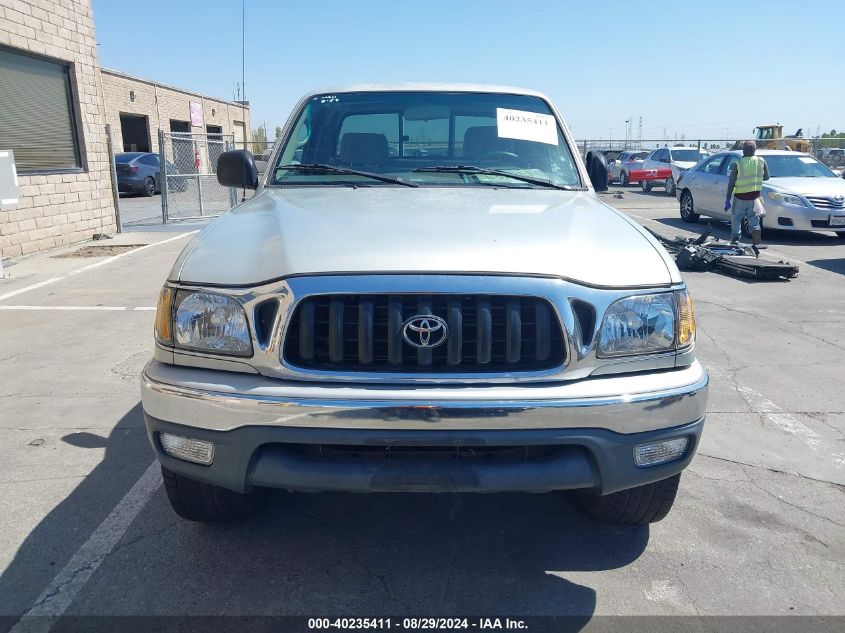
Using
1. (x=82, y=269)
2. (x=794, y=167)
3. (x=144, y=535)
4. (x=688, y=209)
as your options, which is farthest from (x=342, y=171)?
(x=688, y=209)

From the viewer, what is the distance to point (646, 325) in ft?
8.36

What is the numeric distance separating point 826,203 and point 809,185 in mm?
569

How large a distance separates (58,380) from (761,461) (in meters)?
4.72

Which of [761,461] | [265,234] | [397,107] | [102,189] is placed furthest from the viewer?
[102,189]

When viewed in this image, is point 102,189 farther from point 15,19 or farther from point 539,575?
point 539,575

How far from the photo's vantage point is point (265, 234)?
2.79m

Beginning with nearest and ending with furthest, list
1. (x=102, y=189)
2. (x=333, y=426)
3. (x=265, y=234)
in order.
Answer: (x=333, y=426)
(x=265, y=234)
(x=102, y=189)

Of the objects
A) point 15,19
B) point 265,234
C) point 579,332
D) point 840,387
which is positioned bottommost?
point 840,387

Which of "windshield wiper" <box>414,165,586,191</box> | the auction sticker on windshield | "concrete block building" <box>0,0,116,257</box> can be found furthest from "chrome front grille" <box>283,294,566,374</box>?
"concrete block building" <box>0,0,116,257</box>

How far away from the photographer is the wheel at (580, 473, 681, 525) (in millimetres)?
2908

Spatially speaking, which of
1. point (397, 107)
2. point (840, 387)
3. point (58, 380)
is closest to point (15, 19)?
point (58, 380)

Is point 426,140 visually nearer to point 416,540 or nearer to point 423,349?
point 423,349

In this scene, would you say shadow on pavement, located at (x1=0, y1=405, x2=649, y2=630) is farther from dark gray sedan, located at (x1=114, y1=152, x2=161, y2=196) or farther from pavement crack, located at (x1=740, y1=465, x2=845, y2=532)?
dark gray sedan, located at (x1=114, y1=152, x2=161, y2=196)

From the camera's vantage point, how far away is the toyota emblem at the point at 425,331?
2387 millimetres
